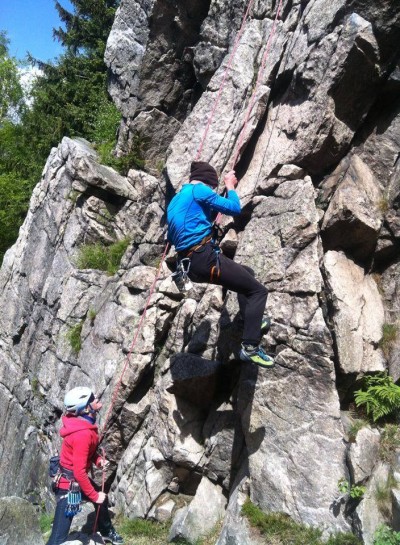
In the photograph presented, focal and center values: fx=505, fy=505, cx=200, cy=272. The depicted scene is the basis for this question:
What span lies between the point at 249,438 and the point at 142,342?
3.11 meters

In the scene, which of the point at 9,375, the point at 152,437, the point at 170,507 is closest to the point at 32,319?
the point at 9,375

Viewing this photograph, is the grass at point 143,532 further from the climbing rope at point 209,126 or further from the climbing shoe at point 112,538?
the climbing rope at point 209,126

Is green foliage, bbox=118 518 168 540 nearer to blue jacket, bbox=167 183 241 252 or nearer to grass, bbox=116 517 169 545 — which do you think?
grass, bbox=116 517 169 545

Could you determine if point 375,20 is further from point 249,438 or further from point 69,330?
point 69,330

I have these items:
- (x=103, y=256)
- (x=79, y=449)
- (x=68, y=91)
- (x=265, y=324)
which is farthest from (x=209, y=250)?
(x=68, y=91)

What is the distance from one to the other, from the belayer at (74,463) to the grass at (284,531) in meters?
2.14

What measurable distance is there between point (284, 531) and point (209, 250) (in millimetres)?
3947

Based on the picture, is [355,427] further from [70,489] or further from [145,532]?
[70,489]

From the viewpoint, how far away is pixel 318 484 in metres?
6.91

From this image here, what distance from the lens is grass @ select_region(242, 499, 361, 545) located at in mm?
6519

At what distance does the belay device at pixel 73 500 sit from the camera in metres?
6.70

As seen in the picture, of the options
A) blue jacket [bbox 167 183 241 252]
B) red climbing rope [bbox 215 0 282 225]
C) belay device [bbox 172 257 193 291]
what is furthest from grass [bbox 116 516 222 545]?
red climbing rope [bbox 215 0 282 225]

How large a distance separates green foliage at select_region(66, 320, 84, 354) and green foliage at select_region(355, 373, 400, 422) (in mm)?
6824

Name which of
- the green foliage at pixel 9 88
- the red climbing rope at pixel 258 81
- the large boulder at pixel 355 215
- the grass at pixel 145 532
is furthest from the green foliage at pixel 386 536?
the green foliage at pixel 9 88
